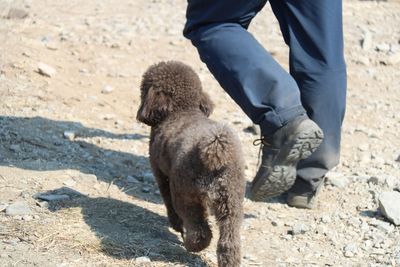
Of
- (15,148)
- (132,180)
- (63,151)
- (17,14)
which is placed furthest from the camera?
(17,14)

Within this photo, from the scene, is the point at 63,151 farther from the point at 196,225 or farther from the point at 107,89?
the point at 196,225

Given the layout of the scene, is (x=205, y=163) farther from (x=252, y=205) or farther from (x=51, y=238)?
(x=252, y=205)

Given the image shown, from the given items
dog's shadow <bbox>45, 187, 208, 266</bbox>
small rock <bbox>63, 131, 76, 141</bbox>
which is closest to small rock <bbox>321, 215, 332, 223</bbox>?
dog's shadow <bbox>45, 187, 208, 266</bbox>

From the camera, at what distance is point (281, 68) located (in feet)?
16.3

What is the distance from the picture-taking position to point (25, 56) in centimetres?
800

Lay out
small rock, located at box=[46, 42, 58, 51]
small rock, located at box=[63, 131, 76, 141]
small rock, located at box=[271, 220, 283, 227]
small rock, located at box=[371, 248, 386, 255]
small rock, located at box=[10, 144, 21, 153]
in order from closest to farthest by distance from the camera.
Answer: small rock, located at box=[371, 248, 386, 255]
small rock, located at box=[271, 220, 283, 227]
small rock, located at box=[10, 144, 21, 153]
small rock, located at box=[63, 131, 76, 141]
small rock, located at box=[46, 42, 58, 51]

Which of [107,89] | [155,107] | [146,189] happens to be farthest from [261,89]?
[107,89]

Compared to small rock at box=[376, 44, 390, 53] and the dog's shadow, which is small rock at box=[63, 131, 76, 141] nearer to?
the dog's shadow

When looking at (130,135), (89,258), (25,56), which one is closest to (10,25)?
(25,56)

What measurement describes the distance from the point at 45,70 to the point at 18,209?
2.97m

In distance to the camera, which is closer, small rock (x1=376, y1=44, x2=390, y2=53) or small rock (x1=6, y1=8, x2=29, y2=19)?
small rock (x1=6, y1=8, x2=29, y2=19)

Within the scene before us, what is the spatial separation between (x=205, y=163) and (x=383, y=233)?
5.40 feet

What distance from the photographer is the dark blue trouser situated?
486cm

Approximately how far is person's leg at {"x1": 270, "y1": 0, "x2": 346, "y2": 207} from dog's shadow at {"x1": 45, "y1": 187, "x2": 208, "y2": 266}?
1178 millimetres
